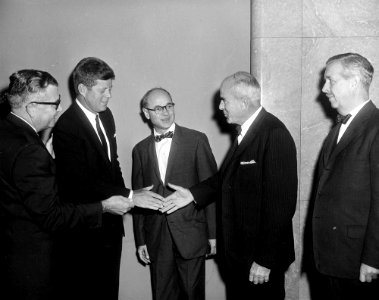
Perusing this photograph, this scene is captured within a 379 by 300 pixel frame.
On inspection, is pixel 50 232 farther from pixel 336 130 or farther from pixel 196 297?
pixel 336 130

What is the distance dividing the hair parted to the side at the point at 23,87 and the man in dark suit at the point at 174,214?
1.24 metres

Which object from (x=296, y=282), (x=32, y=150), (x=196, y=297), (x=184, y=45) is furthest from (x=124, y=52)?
(x=296, y=282)

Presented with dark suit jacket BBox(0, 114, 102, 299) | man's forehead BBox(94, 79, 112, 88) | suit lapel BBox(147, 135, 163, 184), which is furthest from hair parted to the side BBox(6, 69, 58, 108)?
suit lapel BBox(147, 135, 163, 184)

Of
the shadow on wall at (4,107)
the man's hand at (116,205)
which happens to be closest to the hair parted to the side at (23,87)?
the man's hand at (116,205)

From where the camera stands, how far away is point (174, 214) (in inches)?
145

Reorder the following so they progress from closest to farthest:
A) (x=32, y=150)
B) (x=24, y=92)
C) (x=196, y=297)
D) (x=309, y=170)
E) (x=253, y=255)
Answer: (x=32, y=150), (x=24, y=92), (x=253, y=255), (x=196, y=297), (x=309, y=170)

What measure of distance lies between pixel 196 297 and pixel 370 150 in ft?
7.07

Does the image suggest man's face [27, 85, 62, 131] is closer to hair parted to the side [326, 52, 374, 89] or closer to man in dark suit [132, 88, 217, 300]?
man in dark suit [132, 88, 217, 300]

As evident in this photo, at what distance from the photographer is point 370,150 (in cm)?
256

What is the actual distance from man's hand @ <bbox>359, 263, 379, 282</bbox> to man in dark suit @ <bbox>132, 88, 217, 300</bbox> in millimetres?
1533

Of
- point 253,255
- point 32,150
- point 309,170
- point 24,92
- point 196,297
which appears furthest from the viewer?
point 309,170

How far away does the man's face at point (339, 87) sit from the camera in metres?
2.78

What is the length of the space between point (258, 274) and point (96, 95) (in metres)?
2.01

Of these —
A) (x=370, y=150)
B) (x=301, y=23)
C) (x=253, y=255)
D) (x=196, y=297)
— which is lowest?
(x=196, y=297)
